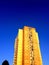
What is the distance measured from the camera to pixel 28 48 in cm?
5144

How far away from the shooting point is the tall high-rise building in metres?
50.1

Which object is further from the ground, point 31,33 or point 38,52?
point 31,33

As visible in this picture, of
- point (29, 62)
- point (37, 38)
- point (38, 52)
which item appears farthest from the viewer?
point (37, 38)

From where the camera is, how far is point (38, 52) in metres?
52.3

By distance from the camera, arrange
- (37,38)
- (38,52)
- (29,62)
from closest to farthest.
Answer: (29,62) → (38,52) → (37,38)

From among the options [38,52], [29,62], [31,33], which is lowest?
[29,62]

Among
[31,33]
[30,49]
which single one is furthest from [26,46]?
[31,33]

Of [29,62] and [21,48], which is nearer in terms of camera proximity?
[29,62]

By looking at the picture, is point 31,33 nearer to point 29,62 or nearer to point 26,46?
point 26,46

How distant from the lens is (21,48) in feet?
175

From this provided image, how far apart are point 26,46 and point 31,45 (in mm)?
1982

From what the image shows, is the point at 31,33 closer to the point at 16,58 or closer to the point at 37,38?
the point at 37,38

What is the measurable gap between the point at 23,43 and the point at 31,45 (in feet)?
9.97

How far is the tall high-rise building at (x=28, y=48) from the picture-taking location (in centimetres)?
5009
